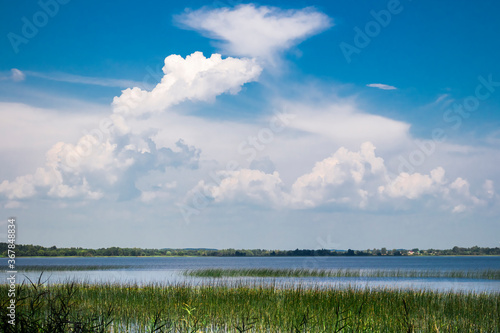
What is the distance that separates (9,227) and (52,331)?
2.26 metres

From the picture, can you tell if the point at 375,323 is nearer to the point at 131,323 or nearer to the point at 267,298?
the point at 267,298

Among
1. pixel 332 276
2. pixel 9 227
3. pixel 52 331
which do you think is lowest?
pixel 332 276

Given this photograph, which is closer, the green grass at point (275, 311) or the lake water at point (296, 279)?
the green grass at point (275, 311)

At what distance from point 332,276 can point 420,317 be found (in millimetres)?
29772

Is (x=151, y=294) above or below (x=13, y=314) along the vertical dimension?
below

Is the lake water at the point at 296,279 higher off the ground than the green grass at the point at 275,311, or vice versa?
the green grass at the point at 275,311

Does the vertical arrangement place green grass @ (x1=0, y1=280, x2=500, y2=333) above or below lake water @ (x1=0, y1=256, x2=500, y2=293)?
above

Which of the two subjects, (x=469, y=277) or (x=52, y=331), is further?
(x=469, y=277)

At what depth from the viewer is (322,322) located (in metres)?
11.3

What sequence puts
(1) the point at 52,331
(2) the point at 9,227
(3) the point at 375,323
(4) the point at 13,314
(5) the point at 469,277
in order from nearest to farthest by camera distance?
(1) the point at 52,331 < (4) the point at 13,314 < (2) the point at 9,227 < (3) the point at 375,323 < (5) the point at 469,277

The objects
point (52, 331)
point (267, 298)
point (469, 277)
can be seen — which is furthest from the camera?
point (469, 277)

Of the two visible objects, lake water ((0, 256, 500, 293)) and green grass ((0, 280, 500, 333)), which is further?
lake water ((0, 256, 500, 293))

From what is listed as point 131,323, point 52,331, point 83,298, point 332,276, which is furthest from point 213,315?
point 332,276

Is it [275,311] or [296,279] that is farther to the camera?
[296,279]
